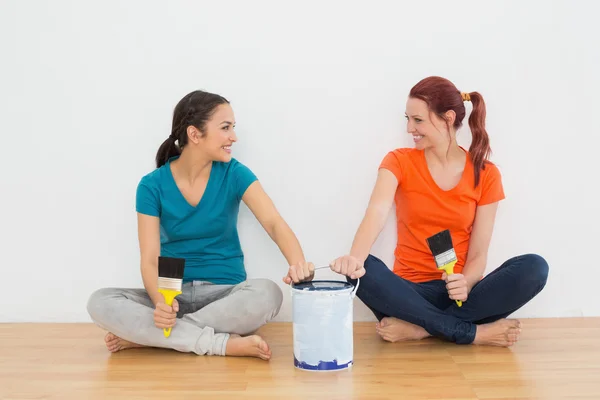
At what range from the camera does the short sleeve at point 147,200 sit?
2.04 metres

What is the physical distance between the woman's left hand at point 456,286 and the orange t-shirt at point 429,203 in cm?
26

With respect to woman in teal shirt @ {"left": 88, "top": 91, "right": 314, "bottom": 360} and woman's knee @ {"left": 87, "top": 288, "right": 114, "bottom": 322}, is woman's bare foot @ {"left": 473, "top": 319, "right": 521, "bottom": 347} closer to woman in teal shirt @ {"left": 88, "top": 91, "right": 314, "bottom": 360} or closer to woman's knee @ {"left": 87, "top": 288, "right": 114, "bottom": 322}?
woman in teal shirt @ {"left": 88, "top": 91, "right": 314, "bottom": 360}

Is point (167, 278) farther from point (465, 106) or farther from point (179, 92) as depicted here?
point (465, 106)

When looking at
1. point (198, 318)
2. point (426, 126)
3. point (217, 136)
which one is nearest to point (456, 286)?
point (426, 126)

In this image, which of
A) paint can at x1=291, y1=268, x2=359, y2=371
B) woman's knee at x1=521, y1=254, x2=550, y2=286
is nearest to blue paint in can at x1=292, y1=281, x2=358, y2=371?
paint can at x1=291, y1=268, x2=359, y2=371

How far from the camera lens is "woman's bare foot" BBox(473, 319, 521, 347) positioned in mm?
1883

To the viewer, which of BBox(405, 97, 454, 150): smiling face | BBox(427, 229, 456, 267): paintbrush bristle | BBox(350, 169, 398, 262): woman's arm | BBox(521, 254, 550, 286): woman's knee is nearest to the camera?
BBox(427, 229, 456, 267): paintbrush bristle

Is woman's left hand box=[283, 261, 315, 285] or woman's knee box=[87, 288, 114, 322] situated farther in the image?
woman's knee box=[87, 288, 114, 322]

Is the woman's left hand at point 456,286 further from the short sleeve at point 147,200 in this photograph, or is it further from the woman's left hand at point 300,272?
the short sleeve at point 147,200

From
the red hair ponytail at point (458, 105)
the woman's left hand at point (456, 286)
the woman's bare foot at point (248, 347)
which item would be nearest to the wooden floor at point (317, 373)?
the woman's bare foot at point (248, 347)

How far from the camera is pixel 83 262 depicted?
2.29 meters

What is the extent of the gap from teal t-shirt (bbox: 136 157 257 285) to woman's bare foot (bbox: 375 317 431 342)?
1.63 ft

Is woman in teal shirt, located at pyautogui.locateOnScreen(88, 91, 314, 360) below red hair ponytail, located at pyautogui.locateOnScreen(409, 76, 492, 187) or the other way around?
below

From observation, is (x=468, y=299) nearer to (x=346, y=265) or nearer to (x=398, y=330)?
(x=398, y=330)
